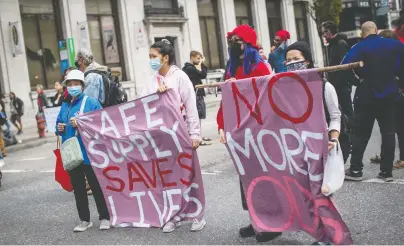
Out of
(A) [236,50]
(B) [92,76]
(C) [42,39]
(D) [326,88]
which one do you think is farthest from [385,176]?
(C) [42,39]

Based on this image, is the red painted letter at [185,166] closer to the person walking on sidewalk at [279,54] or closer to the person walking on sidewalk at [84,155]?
the person walking on sidewalk at [84,155]

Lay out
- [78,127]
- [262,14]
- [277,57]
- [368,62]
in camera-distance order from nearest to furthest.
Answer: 1. [78,127]
2. [368,62]
3. [277,57]
4. [262,14]

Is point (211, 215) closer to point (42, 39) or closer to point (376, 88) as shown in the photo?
point (376, 88)

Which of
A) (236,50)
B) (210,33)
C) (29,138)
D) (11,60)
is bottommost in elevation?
(29,138)

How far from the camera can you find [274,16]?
32.2 metres

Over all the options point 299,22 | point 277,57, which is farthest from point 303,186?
point 299,22

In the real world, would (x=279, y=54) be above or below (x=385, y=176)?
above

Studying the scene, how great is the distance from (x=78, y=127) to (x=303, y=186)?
253cm

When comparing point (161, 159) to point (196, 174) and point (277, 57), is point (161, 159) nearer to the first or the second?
point (196, 174)

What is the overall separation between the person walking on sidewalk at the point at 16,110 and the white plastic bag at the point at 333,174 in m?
15.7

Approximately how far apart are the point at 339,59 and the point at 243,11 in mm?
23327

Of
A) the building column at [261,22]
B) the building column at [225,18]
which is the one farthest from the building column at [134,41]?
the building column at [261,22]

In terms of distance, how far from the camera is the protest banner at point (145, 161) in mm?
5051

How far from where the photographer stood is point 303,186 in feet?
13.2
